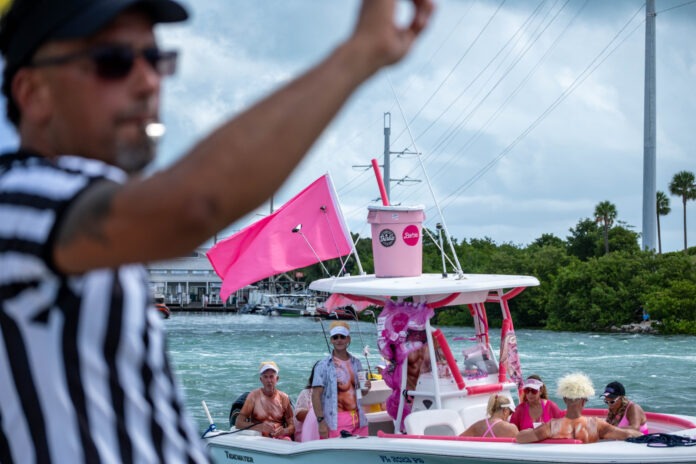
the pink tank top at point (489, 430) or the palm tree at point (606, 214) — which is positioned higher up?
the palm tree at point (606, 214)

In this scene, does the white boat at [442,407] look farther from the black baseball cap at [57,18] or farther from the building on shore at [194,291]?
the building on shore at [194,291]

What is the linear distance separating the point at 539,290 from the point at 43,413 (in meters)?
62.3

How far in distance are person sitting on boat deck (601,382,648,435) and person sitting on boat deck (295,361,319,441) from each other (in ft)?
10.0

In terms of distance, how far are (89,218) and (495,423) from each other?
8711 mm

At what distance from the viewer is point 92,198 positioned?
1044mm

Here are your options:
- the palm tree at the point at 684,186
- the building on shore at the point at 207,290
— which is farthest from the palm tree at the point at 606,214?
the building on shore at the point at 207,290

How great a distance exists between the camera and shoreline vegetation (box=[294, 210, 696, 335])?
5384cm

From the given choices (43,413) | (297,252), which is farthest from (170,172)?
(297,252)

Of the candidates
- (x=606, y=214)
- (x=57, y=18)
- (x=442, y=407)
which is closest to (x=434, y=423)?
(x=442, y=407)

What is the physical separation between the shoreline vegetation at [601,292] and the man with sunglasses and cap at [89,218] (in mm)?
49453

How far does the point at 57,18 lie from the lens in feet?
3.82

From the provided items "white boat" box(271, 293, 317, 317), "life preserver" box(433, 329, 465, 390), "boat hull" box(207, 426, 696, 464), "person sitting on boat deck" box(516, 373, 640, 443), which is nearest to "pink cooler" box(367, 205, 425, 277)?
"life preserver" box(433, 329, 465, 390)

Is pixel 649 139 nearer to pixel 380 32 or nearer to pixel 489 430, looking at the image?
pixel 489 430

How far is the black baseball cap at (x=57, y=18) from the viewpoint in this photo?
1.15 metres
